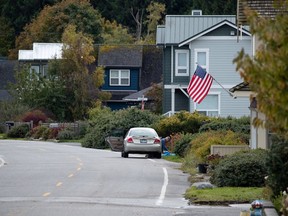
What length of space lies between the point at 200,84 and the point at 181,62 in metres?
15.1

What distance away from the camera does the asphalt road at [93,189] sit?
70.6 feet

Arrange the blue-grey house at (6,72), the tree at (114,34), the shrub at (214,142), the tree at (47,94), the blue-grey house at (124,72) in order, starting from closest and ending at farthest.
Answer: the shrub at (214,142) < the tree at (47,94) < the blue-grey house at (124,72) < the blue-grey house at (6,72) < the tree at (114,34)

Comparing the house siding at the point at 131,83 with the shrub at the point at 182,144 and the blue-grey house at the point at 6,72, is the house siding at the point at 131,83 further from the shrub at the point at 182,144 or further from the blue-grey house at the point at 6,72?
the shrub at the point at 182,144

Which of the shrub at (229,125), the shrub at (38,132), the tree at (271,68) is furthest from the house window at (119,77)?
the tree at (271,68)

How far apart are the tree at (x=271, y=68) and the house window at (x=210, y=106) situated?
52448 mm

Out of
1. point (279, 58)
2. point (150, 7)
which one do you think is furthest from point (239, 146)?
point (150, 7)

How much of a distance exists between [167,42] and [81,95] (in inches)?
559

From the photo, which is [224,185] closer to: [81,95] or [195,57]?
[195,57]

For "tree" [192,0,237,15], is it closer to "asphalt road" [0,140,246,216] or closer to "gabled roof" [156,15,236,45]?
"gabled roof" [156,15,236,45]

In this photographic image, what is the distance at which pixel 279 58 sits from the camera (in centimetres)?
1049

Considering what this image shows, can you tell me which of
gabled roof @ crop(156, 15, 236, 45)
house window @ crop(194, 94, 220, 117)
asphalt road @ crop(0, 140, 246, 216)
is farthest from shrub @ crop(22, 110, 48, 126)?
asphalt road @ crop(0, 140, 246, 216)

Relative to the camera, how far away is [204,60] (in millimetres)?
63875

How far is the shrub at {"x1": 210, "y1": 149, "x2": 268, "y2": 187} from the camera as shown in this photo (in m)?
27.3

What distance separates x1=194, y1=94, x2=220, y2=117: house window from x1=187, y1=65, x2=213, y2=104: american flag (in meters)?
12.7
